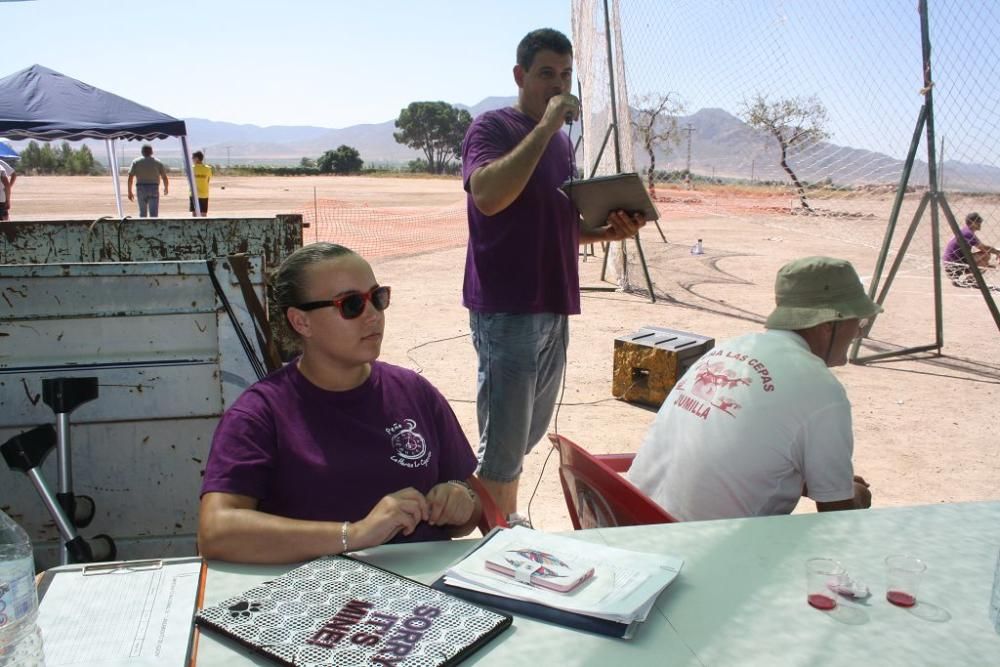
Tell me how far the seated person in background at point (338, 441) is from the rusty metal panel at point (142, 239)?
119 centimetres

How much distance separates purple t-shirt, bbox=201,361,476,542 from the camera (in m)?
1.81

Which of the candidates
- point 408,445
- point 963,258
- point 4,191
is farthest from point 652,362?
point 4,191

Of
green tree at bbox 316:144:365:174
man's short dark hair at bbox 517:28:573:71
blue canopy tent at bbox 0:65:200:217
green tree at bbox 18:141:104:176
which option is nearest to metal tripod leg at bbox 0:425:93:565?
man's short dark hair at bbox 517:28:573:71

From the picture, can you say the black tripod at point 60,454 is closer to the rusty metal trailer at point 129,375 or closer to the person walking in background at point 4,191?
the rusty metal trailer at point 129,375

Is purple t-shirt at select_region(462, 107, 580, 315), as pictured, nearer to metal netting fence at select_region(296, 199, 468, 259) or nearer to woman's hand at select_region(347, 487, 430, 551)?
woman's hand at select_region(347, 487, 430, 551)

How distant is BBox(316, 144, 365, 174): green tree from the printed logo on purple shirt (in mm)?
72177

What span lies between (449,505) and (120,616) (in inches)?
30.2

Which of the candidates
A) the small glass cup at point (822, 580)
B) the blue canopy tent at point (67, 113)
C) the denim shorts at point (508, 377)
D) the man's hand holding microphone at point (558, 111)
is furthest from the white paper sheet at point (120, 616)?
the blue canopy tent at point (67, 113)

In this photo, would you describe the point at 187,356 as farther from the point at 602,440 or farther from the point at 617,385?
the point at 617,385

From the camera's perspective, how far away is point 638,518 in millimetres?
2043

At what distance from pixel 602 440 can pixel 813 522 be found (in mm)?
3071

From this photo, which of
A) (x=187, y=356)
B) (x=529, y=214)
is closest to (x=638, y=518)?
(x=529, y=214)

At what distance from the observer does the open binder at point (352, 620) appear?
4.08ft

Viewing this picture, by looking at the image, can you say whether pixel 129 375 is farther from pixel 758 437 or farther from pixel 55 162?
pixel 55 162
